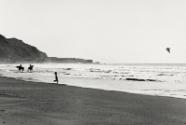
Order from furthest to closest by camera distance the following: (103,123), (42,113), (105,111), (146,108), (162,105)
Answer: (162,105) < (146,108) < (105,111) < (42,113) < (103,123)

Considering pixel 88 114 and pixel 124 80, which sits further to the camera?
pixel 124 80

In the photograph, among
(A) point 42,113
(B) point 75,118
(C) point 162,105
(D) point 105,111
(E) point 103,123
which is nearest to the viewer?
(E) point 103,123

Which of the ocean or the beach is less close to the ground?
the beach

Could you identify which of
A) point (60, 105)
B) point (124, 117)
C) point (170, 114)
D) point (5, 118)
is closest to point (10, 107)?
point (60, 105)

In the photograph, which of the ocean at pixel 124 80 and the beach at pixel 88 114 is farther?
the ocean at pixel 124 80

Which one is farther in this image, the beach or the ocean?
the ocean

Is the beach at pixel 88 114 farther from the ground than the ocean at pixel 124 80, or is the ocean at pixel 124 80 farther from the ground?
the beach at pixel 88 114

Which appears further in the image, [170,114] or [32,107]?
[32,107]

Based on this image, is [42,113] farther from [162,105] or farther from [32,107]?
[162,105]

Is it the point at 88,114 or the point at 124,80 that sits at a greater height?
the point at 88,114

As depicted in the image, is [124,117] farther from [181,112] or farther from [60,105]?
[60,105]

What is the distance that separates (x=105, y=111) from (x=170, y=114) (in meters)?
2.49

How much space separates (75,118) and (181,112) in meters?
4.62

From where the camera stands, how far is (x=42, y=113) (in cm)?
1359
